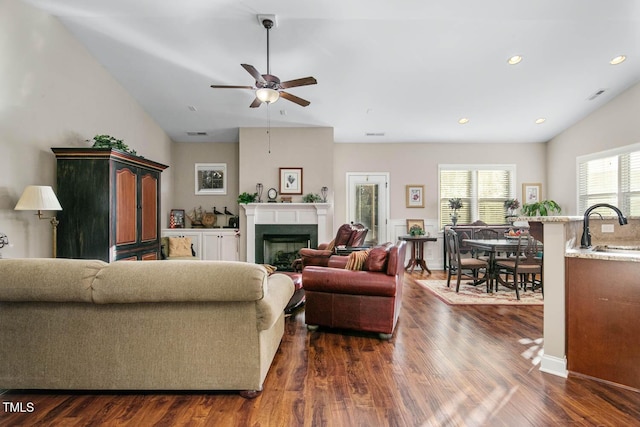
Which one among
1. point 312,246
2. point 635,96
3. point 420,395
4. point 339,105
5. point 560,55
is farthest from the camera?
point 312,246

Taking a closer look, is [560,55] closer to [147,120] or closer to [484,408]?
[484,408]

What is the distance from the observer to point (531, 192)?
733cm

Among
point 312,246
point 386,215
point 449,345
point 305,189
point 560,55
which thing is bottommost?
point 449,345

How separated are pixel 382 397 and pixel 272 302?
908 millimetres

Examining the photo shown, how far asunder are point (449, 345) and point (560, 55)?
417 cm

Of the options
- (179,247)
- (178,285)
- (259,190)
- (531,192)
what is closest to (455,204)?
(531,192)

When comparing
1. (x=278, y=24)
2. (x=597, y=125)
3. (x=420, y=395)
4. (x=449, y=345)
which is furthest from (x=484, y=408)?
(x=597, y=125)

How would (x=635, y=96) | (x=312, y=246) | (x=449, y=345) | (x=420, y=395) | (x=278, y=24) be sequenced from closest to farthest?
(x=420, y=395), (x=449, y=345), (x=278, y=24), (x=635, y=96), (x=312, y=246)

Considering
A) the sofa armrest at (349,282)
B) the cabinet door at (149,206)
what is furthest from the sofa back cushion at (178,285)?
the cabinet door at (149,206)

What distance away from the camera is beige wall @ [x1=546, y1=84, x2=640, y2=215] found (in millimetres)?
5262

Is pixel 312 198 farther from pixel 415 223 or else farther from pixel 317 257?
pixel 415 223

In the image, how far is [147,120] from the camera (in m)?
6.03

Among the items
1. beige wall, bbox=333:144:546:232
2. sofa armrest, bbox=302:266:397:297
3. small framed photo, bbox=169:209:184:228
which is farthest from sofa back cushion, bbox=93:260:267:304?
beige wall, bbox=333:144:546:232

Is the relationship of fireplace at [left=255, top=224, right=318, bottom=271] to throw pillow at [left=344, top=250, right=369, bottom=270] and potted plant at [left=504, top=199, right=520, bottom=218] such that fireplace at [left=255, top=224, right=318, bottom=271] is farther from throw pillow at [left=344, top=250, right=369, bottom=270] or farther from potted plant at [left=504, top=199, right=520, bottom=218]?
potted plant at [left=504, top=199, right=520, bottom=218]
